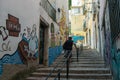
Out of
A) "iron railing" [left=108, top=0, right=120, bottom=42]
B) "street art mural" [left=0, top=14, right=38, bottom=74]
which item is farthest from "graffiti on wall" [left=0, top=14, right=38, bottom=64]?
"iron railing" [left=108, top=0, right=120, bottom=42]

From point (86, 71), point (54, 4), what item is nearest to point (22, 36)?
point (86, 71)

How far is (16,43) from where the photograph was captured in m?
10.6

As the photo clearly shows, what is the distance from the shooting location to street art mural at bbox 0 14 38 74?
9406mm

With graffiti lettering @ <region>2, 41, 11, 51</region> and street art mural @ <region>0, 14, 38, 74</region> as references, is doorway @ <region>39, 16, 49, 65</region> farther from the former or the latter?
graffiti lettering @ <region>2, 41, 11, 51</region>

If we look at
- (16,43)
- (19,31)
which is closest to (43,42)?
Result: (19,31)

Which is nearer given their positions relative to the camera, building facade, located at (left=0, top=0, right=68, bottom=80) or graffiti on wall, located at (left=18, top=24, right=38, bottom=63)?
building facade, located at (left=0, top=0, right=68, bottom=80)

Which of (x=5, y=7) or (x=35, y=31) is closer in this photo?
(x=5, y=7)

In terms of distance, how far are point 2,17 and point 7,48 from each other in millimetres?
1147

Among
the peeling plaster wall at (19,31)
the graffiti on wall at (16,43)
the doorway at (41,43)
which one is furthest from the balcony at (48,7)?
the graffiti on wall at (16,43)

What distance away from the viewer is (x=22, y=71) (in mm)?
11430

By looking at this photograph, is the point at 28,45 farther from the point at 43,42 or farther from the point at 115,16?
the point at 115,16

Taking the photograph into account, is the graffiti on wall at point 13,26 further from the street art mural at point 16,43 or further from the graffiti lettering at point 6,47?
the graffiti lettering at point 6,47

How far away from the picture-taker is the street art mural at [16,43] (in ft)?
30.9

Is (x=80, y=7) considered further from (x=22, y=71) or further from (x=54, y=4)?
(x=22, y=71)
